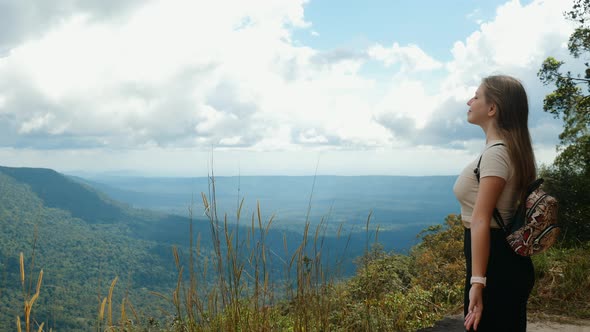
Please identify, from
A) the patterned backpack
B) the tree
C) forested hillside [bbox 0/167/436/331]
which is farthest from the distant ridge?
the patterned backpack

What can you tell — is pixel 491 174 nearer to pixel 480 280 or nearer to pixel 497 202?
pixel 497 202

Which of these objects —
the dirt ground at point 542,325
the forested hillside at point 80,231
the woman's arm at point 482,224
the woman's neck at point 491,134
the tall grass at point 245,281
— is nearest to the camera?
the woman's arm at point 482,224

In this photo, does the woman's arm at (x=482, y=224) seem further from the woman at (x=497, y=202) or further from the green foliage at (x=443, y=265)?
the green foliage at (x=443, y=265)

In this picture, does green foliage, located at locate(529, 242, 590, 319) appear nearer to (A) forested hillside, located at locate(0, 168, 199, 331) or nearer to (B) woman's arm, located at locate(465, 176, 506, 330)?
(B) woman's arm, located at locate(465, 176, 506, 330)

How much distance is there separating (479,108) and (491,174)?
0.29 metres

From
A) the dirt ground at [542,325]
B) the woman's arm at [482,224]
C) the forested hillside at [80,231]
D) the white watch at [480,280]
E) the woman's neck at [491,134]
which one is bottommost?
the forested hillside at [80,231]

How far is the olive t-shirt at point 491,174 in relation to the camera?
1.59 meters

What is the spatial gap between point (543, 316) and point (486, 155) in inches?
121

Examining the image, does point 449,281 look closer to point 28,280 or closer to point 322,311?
point 322,311

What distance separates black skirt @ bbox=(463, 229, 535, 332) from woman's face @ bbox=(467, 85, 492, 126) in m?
0.41

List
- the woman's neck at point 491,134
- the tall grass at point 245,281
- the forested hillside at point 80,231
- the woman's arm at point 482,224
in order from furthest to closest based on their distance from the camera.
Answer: the forested hillside at point 80,231
the tall grass at point 245,281
the woman's neck at point 491,134
the woman's arm at point 482,224

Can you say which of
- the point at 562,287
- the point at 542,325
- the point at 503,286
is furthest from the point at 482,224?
the point at 562,287

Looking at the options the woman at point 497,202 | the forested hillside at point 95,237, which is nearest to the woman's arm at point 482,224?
the woman at point 497,202

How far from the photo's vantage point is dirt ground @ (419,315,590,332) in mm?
3479
